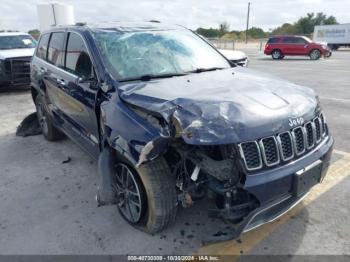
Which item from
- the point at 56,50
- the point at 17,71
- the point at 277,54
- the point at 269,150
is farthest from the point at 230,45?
the point at 269,150

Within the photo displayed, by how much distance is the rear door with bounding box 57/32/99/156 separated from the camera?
350 cm

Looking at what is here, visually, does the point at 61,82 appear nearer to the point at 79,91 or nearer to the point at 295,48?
the point at 79,91

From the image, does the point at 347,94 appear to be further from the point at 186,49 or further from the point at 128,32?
the point at 128,32

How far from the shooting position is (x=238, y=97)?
279 centimetres

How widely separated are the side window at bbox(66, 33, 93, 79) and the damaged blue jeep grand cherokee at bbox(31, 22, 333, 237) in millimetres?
14

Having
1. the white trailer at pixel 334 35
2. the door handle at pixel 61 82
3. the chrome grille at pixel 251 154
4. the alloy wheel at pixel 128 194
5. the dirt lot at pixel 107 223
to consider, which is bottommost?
the dirt lot at pixel 107 223

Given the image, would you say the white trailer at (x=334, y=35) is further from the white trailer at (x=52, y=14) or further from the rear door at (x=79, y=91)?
the rear door at (x=79, y=91)

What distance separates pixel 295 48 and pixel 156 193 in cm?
2293

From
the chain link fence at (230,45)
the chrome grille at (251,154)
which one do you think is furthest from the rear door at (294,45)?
the chrome grille at (251,154)

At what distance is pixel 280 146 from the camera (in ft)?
8.52

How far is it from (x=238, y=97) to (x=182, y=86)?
0.58m

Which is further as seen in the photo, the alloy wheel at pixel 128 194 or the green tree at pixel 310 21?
the green tree at pixel 310 21

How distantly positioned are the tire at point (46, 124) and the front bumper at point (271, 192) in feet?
13.0

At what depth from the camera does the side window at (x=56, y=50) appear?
4.53 meters
